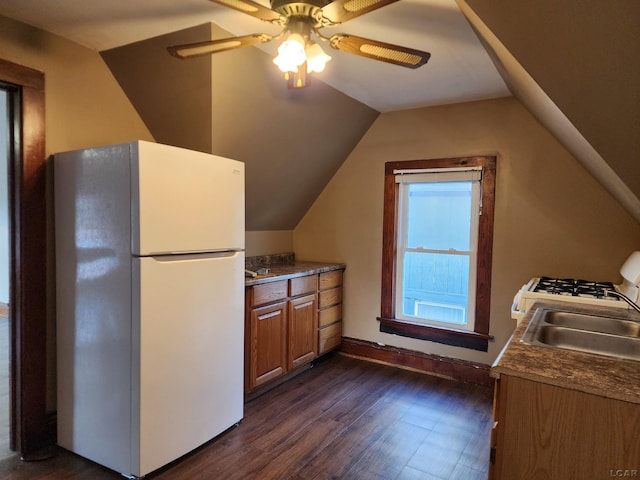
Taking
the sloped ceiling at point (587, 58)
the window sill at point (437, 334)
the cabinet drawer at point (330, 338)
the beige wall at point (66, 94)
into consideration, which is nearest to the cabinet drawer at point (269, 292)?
the cabinet drawer at point (330, 338)

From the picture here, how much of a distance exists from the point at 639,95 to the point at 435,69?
1.62m

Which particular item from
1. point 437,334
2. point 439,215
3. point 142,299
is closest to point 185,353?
point 142,299

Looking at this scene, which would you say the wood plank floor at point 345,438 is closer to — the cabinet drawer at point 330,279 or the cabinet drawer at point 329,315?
the cabinet drawer at point 329,315

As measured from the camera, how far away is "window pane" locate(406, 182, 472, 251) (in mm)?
3320

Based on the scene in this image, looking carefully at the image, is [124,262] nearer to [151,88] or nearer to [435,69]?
[151,88]

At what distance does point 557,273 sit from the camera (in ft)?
9.60

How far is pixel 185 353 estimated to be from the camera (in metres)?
2.09

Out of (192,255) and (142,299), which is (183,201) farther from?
(142,299)

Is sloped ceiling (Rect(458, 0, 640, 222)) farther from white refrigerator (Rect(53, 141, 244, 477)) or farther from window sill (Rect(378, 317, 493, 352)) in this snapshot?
window sill (Rect(378, 317, 493, 352))

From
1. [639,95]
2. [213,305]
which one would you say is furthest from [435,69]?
[213,305]

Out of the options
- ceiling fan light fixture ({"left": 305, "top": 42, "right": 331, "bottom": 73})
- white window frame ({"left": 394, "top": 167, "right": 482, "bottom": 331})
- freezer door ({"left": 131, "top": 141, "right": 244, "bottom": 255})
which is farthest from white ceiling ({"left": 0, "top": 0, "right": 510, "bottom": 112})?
white window frame ({"left": 394, "top": 167, "right": 482, "bottom": 331})

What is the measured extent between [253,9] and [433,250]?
256 cm

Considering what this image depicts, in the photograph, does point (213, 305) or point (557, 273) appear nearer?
point (213, 305)

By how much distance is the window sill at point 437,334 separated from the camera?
3223mm
